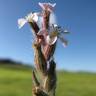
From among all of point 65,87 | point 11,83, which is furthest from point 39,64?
point 11,83

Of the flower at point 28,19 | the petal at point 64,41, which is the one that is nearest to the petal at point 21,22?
the flower at point 28,19

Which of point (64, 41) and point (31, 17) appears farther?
point (31, 17)

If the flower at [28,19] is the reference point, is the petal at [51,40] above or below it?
below

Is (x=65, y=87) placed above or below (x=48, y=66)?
below

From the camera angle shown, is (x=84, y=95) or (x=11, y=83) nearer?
(x=84, y=95)

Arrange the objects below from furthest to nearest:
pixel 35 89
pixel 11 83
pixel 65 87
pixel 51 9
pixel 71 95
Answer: pixel 11 83 < pixel 65 87 < pixel 71 95 < pixel 51 9 < pixel 35 89

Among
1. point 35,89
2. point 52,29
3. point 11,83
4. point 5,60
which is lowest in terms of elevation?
point 5,60

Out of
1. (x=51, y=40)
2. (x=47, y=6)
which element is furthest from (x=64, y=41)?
(x=47, y=6)

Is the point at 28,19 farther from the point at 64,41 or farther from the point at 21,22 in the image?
the point at 64,41

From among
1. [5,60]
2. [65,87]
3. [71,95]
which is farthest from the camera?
[5,60]

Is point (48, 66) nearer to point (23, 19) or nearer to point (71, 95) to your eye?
point (23, 19)

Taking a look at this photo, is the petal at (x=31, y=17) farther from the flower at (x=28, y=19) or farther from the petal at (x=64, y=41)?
the petal at (x=64, y=41)
